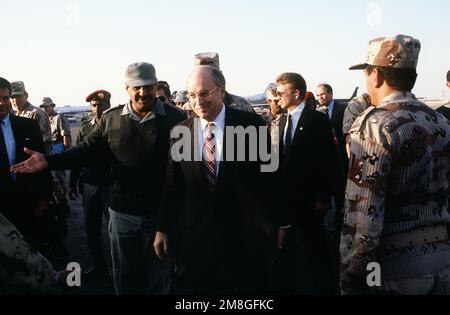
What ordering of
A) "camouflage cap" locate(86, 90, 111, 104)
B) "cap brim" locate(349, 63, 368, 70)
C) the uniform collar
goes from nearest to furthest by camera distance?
the uniform collar
"cap brim" locate(349, 63, 368, 70)
"camouflage cap" locate(86, 90, 111, 104)

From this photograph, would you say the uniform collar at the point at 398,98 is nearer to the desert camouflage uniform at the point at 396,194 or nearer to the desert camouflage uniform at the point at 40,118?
the desert camouflage uniform at the point at 396,194

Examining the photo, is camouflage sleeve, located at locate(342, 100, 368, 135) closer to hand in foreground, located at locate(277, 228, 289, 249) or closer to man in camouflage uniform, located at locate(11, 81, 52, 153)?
hand in foreground, located at locate(277, 228, 289, 249)

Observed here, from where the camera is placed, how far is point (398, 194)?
211cm

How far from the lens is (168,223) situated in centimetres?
322

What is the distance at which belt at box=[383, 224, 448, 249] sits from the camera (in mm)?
2135

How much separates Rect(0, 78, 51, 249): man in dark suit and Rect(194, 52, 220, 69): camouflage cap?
1.90 metres

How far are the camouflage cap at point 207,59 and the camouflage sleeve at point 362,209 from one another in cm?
264

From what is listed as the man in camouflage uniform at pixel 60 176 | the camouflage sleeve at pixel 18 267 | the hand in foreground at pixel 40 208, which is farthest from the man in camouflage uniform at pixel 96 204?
the camouflage sleeve at pixel 18 267

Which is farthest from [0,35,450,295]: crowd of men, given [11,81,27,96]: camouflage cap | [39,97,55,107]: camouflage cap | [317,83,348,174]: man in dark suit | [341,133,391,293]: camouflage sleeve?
[39,97,55,107]: camouflage cap

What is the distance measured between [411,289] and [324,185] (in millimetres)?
2256

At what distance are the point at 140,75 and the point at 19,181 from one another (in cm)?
171

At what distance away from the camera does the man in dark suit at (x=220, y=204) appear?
2957 millimetres
